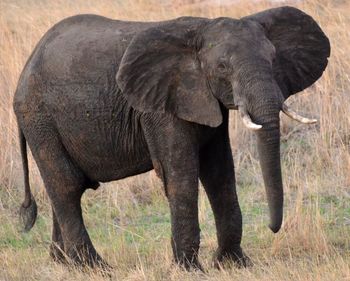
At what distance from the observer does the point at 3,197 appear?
32.2 feet

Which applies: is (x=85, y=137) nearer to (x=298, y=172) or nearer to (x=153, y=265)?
(x=153, y=265)

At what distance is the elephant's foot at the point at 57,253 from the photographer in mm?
7898

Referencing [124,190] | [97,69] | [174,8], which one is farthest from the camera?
[174,8]

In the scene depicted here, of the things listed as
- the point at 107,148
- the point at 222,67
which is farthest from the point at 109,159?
the point at 222,67

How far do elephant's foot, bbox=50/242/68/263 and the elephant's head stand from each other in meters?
1.42

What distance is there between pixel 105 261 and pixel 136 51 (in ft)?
5.07

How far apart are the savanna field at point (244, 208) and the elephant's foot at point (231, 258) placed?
7 centimetres

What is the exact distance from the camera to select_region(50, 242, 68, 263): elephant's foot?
7.90 m

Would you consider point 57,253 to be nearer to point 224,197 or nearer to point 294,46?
point 224,197

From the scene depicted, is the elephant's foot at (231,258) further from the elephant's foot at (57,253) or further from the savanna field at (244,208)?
the elephant's foot at (57,253)

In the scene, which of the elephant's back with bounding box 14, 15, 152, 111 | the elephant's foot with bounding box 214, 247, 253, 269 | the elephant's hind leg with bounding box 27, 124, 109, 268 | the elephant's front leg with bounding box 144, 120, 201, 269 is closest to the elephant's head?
the elephant's front leg with bounding box 144, 120, 201, 269

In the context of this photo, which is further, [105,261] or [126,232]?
[126,232]

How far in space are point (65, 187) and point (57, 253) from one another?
1.77 feet

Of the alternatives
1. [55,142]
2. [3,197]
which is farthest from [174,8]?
[55,142]
